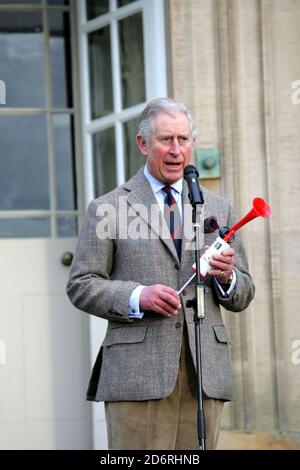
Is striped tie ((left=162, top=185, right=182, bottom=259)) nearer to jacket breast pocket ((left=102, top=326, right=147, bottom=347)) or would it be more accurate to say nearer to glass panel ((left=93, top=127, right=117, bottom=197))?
jacket breast pocket ((left=102, top=326, right=147, bottom=347))

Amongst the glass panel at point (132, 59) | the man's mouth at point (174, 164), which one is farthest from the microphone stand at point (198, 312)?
the glass panel at point (132, 59)

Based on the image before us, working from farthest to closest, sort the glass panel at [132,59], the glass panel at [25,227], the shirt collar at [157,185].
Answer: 1. the glass panel at [25,227]
2. the glass panel at [132,59]
3. the shirt collar at [157,185]

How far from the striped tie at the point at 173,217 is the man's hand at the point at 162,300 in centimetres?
25

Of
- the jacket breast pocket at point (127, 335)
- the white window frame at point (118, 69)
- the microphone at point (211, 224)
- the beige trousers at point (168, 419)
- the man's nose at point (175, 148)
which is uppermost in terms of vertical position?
the white window frame at point (118, 69)

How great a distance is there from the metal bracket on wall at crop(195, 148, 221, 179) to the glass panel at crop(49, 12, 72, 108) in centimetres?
118

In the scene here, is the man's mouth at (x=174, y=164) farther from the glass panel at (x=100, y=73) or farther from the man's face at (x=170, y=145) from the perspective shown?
the glass panel at (x=100, y=73)

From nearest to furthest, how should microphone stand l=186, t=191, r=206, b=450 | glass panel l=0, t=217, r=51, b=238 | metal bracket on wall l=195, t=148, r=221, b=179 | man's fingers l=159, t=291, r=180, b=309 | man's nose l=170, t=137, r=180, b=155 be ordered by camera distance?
microphone stand l=186, t=191, r=206, b=450 < man's fingers l=159, t=291, r=180, b=309 < man's nose l=170, t=137, r=180, b=155 < metal bracket on wall l=195, t=148, r=221, b=179 < glass panel l=0, t=217, r=51, b=238

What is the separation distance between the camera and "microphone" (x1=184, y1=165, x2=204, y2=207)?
13.5 feet

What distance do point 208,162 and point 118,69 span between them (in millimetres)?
874

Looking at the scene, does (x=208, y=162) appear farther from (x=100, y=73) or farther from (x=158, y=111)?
(x=158, y=111)

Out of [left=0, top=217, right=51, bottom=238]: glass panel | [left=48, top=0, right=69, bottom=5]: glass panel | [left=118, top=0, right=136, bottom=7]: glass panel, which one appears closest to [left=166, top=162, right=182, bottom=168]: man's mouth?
[left=118, top=0, right=136, bottom=7]: glass panel

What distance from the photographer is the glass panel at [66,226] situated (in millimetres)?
6762

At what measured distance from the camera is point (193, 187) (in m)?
4.16

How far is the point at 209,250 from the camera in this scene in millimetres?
4215
